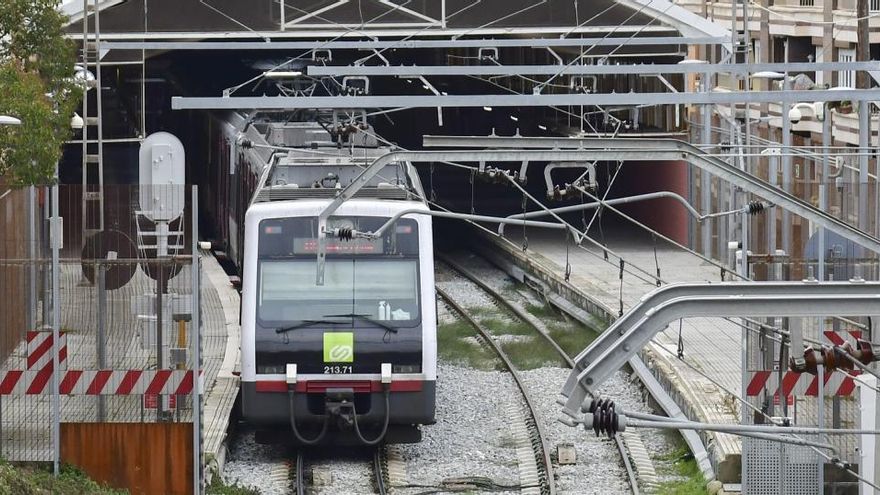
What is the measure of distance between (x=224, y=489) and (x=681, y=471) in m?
4.56

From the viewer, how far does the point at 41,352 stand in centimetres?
1521

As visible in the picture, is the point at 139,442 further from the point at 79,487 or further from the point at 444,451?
the point at 444,451

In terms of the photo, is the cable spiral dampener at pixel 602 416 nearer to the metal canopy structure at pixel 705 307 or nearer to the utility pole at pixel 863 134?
the metal canopy structure at pixel 705 307

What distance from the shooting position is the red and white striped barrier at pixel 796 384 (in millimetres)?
14805

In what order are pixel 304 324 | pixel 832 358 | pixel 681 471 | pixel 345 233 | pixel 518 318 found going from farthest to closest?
pixel 518 318 < pixel 304 324 < pixel 681 471 < pixel 345 233 < pixel 832 358

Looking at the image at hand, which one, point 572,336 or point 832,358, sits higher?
point 832,358

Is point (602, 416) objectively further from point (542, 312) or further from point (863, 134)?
point (542, 312)

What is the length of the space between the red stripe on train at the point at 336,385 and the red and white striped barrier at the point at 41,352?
7.99ft

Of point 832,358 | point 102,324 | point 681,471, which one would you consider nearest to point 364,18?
point 681,471

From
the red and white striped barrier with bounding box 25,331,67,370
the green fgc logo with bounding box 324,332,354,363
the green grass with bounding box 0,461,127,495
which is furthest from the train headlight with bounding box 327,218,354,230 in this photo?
the green grass with bounding box 0,461,127,495

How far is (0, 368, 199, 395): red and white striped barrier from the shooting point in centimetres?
1502

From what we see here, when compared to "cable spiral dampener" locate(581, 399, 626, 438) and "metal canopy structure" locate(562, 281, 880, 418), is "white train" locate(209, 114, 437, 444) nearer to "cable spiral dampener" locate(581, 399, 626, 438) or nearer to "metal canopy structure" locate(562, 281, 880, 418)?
"metal canopy structure" locate(562, 281, 880, 418)

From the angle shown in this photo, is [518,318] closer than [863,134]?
No

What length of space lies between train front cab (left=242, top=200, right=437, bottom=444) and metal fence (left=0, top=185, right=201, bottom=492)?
6.26 feet
